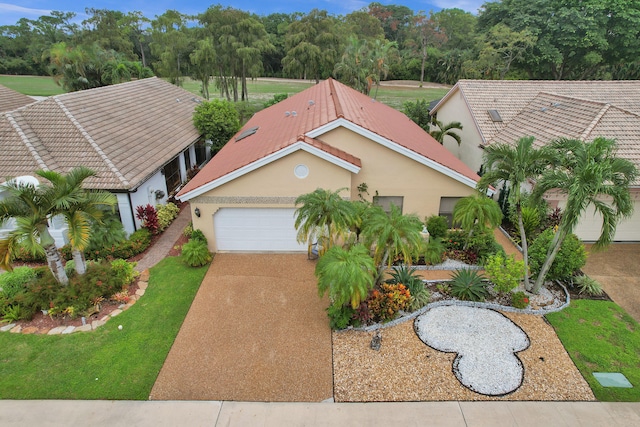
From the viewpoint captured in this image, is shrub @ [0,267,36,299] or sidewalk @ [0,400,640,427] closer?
sidewalk @ [0,400,640,427]

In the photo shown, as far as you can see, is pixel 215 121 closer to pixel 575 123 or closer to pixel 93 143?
pixel 93 143


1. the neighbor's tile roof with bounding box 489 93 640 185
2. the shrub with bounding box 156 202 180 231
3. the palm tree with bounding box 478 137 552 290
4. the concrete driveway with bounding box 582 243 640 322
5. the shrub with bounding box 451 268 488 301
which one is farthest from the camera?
the shrub with bounding box 156 202 180 231

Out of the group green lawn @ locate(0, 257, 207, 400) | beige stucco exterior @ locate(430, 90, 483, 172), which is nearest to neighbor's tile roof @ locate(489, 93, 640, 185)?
beige stucco exterior @ locate(430, 90, 483, 172)

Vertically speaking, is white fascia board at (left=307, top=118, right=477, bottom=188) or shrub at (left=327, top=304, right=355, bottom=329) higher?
white fascia board at (left=307, top=118, right=477, bottom=188)

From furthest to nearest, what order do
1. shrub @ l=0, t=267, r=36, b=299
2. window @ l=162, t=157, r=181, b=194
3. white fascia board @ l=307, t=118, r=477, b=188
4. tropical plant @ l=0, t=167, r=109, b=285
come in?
1. window @ l=162, t=157, r=181, b=194
2. white fascia board @ l=307, t=118, r=477, b=188
3. shrub @ l=0, t=267, r=36, b=299
4. tropical plant @ l=0, t=167, r=109, b=285

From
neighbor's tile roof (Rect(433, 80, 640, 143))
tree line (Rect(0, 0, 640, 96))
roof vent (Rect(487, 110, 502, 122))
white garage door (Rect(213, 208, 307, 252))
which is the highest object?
tree line (Rect(0, 0, 640, 96))

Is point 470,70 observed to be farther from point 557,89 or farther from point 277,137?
point 277,137

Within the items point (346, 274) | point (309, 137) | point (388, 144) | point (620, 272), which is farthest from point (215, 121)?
point (620, 272)

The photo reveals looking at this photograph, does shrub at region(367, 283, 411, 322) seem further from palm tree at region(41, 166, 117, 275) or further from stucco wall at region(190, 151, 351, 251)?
palm tree at region(41, 166, 117, 275)
